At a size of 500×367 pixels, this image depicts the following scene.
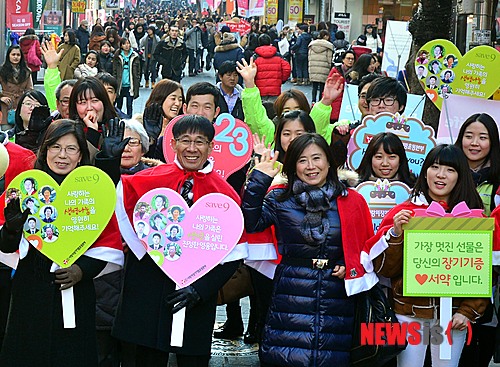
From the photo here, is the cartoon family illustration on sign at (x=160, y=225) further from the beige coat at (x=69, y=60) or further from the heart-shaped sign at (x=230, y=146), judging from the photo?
the beige coat at (x=69, y=60)

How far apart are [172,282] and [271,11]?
3920cm

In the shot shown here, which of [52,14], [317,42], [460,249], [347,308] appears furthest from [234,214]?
[52,14]

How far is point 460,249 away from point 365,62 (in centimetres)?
865

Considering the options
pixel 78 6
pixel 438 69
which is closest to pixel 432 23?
pixel 438 69

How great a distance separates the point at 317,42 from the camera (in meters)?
21.5

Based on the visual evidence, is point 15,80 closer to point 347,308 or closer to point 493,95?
point 493,95

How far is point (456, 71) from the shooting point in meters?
7.54

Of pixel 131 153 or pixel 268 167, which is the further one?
pixel 131 153

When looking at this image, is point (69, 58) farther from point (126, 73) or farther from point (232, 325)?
point (232, 325)

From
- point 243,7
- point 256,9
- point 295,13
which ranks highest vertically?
point 243,7

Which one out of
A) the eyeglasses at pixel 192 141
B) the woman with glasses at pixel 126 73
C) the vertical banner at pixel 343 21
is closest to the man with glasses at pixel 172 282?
the eyeglasses at pixel 192 141

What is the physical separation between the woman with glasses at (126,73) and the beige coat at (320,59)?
4695 mm

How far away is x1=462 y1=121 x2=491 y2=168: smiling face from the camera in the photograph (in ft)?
19.2

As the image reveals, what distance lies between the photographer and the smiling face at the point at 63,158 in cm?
514
